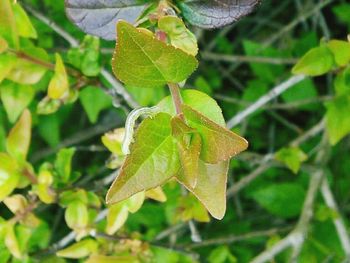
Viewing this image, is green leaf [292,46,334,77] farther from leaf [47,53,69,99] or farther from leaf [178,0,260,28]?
leaf [47,53,69,99]

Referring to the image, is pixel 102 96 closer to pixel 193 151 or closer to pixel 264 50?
pixel 264 50

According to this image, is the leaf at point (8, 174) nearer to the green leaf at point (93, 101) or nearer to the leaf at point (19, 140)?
the leaf at point (19, 140)

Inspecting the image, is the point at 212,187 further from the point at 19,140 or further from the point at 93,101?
the point at 93,101

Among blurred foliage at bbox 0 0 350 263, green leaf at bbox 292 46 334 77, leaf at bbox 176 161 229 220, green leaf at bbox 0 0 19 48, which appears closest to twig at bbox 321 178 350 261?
blurred foliage at bbox 0 0 350 263

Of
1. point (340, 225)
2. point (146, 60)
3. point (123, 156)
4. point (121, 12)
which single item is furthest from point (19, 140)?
point (340, 225)

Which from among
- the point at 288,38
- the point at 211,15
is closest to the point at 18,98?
the point at 211,15

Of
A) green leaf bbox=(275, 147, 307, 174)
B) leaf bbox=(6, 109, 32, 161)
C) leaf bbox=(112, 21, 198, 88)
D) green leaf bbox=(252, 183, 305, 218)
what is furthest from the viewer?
green leaf bbox=(252, 183, 305, 218)

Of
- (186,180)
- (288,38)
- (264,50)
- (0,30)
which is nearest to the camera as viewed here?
(186,180)
